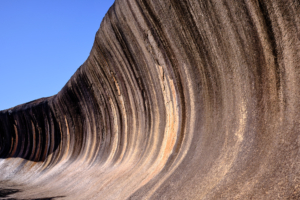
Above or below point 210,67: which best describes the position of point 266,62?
below

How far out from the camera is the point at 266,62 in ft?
10.1

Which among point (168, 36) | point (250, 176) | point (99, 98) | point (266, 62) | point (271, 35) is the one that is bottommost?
point (250, 176)

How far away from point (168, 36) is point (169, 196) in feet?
8.30

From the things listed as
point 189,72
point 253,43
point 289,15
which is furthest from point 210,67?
point 289,15

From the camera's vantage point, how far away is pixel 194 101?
4383 mm

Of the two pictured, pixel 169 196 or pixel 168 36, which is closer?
pixel 169 196

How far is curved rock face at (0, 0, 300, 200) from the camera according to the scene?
275 cm

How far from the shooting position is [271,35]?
298 cm

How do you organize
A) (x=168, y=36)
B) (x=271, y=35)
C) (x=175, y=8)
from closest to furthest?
(x=271, y=35) < (x=175, y=8) < (x=168, y=36)

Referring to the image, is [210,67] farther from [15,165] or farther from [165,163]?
[15,165]

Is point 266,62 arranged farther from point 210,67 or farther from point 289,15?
point 210,67

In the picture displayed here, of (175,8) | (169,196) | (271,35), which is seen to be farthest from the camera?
(175,8)

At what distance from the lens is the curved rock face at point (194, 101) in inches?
108

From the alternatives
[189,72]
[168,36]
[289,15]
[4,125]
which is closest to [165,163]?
[189,72]
